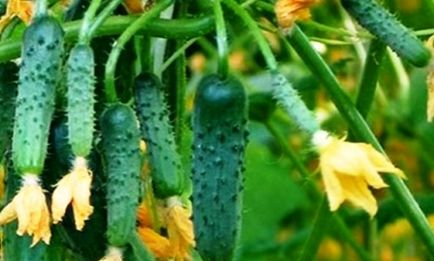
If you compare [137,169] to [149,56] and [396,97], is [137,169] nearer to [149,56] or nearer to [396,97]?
[149,56]

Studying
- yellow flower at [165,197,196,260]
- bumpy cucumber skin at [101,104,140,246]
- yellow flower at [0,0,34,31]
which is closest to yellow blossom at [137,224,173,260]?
yellow flower at [165,197,196,260]

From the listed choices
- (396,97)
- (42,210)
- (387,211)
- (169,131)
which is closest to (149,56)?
(169,131)

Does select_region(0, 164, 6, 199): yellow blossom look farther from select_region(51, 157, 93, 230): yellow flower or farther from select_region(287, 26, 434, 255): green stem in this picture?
select_region(287, 26, 434, 255): green stem

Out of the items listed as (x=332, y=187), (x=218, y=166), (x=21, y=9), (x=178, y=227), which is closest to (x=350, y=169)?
(x=332, y=187)

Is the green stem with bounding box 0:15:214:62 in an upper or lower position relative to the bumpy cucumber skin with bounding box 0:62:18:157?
upper

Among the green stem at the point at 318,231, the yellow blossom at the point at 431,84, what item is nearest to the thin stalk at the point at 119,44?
the yellow blossom at the point at 431,84

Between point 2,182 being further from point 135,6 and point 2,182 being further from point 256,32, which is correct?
point 256,32
